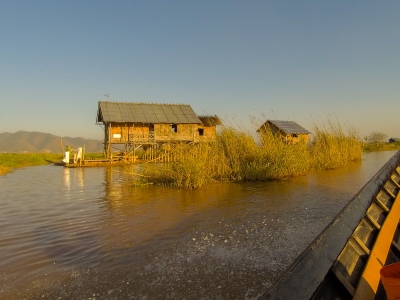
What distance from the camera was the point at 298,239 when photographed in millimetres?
Answer: 4332

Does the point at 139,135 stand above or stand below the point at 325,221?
above

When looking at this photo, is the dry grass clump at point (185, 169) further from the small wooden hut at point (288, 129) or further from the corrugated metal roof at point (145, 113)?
the small wooden hut at point (288, 129)

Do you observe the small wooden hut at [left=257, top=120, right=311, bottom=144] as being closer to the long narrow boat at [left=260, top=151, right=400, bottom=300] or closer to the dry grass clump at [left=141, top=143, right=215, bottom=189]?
the dry grass clump at [left=141, top=143, right=215, bottom=189]

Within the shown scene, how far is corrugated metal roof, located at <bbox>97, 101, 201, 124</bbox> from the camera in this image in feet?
75.5

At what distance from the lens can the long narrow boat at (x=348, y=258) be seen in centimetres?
143

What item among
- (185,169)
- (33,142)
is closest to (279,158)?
(185,169)

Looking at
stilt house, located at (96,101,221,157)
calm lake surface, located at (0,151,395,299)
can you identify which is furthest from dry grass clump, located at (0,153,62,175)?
calm lake surface, located at (0,151,395,299)

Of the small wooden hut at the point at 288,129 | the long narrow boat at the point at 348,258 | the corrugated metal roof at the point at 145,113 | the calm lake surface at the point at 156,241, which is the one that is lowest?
the calm lake surface at the point at 156,241

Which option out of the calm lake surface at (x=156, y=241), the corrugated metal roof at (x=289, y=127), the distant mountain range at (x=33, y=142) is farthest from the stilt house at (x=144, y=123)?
the distant mountain range at (x=33, y=142)

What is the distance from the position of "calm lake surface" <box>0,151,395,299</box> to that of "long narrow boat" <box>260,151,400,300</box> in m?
1.10

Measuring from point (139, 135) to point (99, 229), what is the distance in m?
19.0

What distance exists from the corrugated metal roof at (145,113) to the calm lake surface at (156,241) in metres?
15.4

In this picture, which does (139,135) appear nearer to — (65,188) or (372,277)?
(65,188)

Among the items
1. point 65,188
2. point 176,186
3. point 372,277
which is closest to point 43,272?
point 372,277
